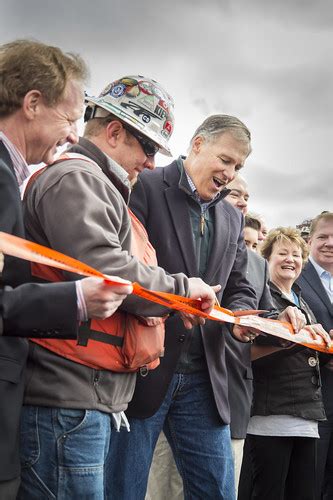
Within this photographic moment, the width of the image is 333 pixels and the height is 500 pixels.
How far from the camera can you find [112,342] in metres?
2.65

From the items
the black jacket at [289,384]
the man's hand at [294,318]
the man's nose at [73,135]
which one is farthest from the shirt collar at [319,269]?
the man's nose at [73,135]

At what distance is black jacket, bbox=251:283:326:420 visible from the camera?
15.9ft

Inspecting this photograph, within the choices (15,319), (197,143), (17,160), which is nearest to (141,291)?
(15,319)

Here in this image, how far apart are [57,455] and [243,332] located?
164 cm

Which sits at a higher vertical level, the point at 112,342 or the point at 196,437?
the point at 112,342

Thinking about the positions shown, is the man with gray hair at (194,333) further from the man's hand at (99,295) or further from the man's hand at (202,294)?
the man's hand at (99,295)

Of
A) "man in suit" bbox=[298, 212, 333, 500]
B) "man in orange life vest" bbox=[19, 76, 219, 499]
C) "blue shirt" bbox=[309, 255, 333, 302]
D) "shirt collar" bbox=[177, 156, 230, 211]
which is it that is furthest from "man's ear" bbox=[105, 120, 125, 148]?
"blue shirt" bbox=[309, 255, 333, 302]

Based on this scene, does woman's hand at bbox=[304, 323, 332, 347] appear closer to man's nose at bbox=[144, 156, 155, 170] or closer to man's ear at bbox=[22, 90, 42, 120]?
man's nose at bbox=[144, 156, 155, 170]

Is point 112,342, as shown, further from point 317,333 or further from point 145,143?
point 317,333

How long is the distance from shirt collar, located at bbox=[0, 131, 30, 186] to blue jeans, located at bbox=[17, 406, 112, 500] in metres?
0.88

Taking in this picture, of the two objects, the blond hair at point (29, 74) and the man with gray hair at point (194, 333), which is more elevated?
the blond hair at point (29, 74)

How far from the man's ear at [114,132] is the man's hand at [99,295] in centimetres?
102

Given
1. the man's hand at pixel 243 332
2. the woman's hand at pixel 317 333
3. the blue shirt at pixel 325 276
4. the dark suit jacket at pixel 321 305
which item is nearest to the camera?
the man's hand at pixel 243 332

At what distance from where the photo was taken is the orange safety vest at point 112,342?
99.9 inches
